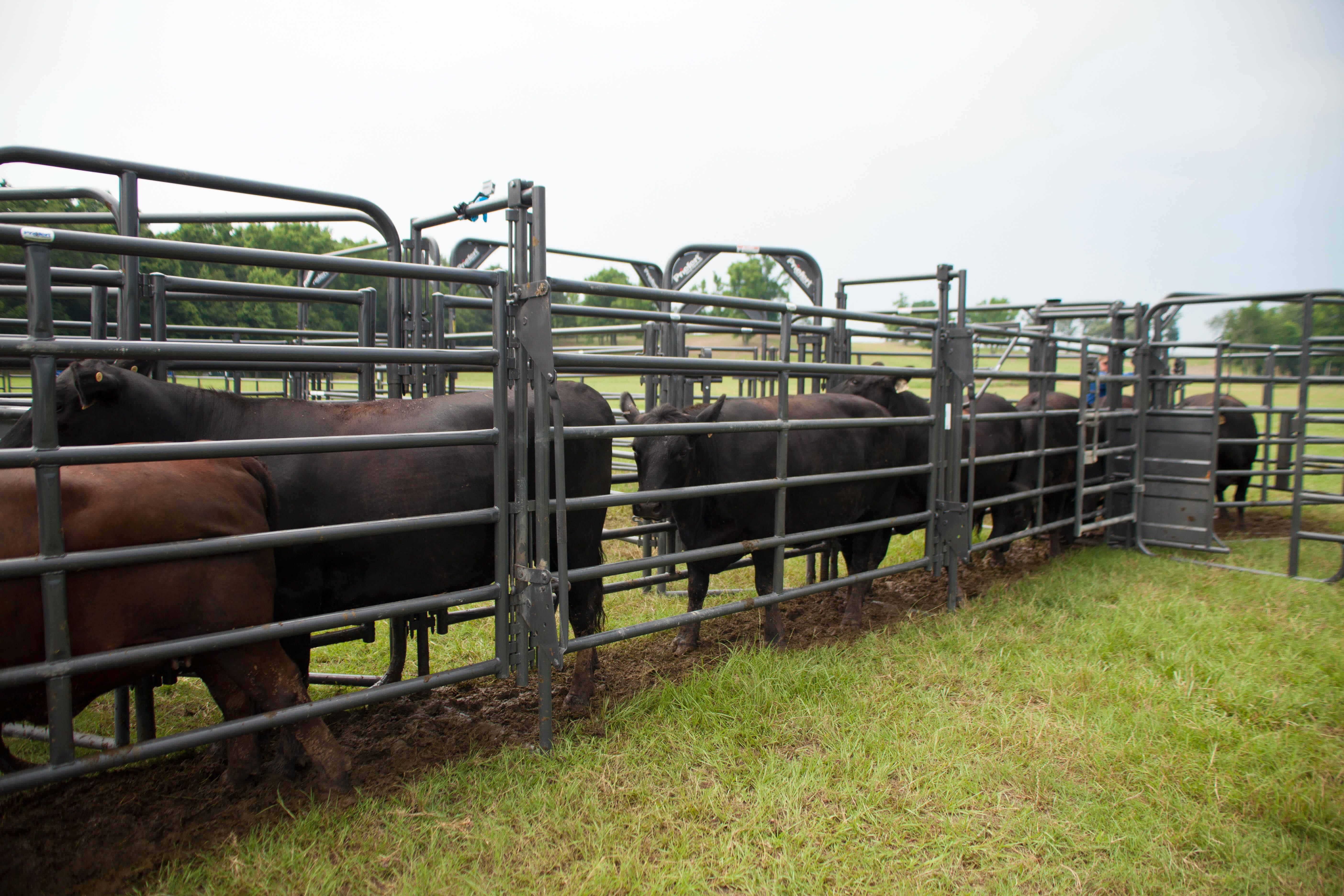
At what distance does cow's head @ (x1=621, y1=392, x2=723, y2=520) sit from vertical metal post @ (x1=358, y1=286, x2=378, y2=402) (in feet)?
4.99

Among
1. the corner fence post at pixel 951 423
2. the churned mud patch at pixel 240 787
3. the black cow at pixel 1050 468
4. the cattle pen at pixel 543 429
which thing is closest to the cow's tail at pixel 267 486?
the cattle pen at pixel 543 429

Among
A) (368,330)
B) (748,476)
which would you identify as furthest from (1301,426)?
(368,330)

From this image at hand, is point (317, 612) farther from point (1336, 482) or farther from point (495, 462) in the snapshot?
point (1336, 482)

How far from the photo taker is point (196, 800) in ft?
9.26

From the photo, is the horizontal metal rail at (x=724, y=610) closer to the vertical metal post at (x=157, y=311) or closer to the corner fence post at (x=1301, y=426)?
the vertical metal post at (x=157, y=311)

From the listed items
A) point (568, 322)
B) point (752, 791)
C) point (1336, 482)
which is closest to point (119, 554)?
point (752, 791)

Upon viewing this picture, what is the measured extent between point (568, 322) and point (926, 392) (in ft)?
69.1

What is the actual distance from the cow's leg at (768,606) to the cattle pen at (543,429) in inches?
1.2

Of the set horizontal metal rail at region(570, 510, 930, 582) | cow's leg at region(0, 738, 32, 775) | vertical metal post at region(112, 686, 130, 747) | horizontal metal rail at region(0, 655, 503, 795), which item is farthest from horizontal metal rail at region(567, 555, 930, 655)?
cow's leg at region(0, 738, 32, 775)

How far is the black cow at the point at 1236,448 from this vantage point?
329 inches

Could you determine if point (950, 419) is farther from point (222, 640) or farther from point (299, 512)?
point (222, 640)

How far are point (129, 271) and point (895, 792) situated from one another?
3774 mm

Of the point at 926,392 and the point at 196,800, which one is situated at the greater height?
the point at 926,392

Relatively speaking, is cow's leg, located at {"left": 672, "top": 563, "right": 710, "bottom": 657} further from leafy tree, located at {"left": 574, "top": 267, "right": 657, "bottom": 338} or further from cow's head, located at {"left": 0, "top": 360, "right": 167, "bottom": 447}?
leafy tree, located at {"left": 574, "top": 267, "right": 657, "bottom": 338}
